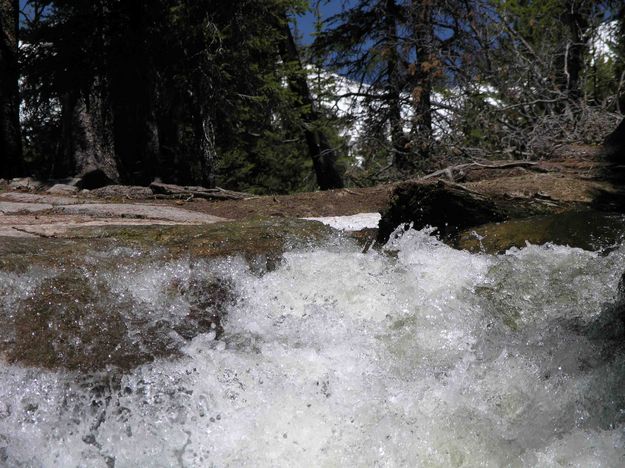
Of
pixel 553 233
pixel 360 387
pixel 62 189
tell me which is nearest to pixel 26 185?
pixel 62 189

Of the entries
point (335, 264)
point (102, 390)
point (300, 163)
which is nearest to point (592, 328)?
point (335, 264)

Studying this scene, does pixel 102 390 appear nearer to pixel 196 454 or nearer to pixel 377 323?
pixel 196 454

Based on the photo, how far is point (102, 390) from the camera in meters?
3.02

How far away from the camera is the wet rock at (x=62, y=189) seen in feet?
29.9

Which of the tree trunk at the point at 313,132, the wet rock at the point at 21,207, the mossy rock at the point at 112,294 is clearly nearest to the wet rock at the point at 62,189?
the wet rock at the point at 21,207

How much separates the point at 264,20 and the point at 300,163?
265 inches

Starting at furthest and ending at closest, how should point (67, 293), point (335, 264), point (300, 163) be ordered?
1. point (300, 163)
2. point (335, 264)
3. point (67, 293)

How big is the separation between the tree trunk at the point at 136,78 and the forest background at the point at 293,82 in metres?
0.02

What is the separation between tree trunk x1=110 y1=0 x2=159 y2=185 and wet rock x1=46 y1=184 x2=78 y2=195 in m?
1.77

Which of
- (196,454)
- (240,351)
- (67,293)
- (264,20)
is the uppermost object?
(264,20)

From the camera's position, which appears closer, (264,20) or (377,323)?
(377,323)

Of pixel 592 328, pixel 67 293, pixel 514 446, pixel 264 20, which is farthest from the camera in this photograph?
pixel 264 20

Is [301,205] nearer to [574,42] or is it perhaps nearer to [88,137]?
[88,137]

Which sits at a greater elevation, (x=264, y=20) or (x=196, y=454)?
(x=264, y=20)
